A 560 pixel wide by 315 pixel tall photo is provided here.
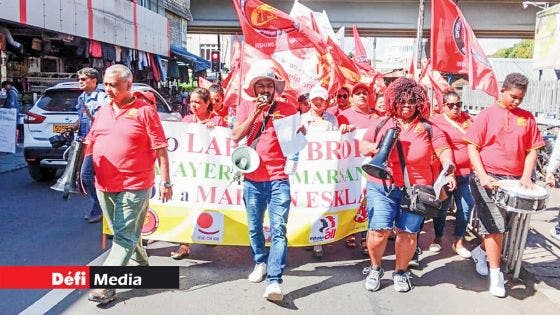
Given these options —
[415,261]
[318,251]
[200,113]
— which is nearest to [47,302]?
[200,113]

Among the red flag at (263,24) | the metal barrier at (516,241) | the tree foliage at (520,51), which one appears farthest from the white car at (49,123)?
the tree foliage at (520,51)

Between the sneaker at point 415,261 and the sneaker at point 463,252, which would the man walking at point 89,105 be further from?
the sneaker at point 463,252

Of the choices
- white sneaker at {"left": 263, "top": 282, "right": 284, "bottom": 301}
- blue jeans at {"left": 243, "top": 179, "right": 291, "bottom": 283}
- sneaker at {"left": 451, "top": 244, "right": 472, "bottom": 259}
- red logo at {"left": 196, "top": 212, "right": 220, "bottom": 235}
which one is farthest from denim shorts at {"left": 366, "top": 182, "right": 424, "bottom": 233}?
red logo at {"left": 196, "top": 212, "right": 220, "bottom": 235}

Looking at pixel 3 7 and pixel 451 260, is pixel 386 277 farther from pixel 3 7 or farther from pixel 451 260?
pixel 3 7

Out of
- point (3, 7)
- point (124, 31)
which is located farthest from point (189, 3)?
point (3, 7)

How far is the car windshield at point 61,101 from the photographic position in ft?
30.3

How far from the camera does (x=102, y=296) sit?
162 inches

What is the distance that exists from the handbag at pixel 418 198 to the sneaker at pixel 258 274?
4.29 feet

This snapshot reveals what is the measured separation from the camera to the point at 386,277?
4988mm

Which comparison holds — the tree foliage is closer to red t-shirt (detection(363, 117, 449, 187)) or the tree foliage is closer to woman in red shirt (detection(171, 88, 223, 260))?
woman in red shirt (detection(171, 88, 223, 260))

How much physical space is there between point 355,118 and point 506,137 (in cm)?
184

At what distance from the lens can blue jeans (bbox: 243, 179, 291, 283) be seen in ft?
14.2

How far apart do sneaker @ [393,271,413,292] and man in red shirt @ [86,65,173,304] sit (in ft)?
6.59

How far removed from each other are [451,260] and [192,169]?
2.75m
